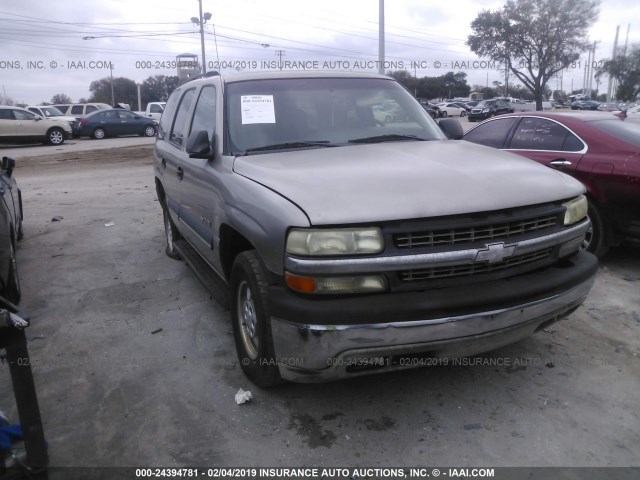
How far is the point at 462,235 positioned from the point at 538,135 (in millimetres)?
3986

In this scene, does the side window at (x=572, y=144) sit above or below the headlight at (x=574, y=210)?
above

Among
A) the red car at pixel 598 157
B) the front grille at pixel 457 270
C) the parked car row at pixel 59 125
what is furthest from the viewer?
the parked car row at pixel 59 125

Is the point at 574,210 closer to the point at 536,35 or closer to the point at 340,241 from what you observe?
the point at 340,241

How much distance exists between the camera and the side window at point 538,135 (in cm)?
586

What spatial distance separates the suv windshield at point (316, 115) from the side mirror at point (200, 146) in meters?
0.14

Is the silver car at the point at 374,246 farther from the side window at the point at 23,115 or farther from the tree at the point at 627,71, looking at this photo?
the tree at the point at 627,71

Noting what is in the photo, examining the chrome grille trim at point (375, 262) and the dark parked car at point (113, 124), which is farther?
the dark parked car at point (113, 124)

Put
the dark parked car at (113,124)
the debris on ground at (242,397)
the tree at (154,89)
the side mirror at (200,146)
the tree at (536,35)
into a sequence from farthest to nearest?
the tree at (154,89) → the tree at (536,35) → the dark parked car at (113,124) → the side mirror at (200,146) → the debris on ground at (242,397)

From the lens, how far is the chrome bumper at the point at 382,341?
258 centimetres

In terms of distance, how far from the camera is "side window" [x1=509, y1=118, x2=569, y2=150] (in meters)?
5.86

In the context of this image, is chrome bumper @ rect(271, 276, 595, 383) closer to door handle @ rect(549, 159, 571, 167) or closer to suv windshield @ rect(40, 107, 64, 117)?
door handle @ rect(549, 159, 571, 167)

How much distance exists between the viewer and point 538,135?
6.11 meters

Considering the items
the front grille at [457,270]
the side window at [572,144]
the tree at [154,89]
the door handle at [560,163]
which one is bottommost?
the front grille at [457,270]

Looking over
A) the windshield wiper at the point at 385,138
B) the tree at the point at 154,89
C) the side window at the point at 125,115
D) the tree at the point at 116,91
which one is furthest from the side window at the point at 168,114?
the tree at the point at 116,91
